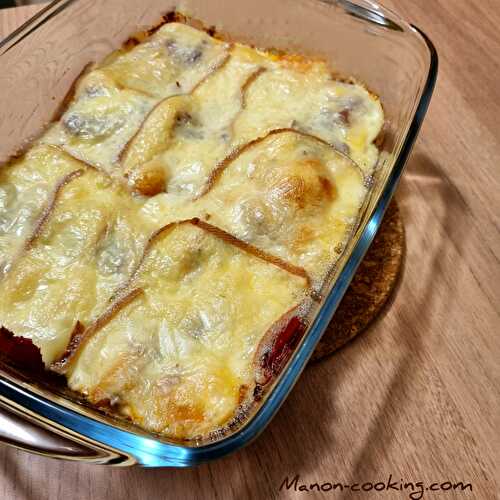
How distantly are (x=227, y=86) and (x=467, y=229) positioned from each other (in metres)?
0.70

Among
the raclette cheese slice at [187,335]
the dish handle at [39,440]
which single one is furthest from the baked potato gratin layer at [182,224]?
the dish handle at [39,440]

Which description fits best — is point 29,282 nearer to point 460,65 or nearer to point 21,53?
point 21,53

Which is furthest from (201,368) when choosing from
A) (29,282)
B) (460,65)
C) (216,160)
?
(460,65)

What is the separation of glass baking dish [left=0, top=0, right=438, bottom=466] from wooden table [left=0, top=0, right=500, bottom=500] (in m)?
0.18

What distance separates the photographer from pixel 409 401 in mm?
1046

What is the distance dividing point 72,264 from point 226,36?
904 millimetres

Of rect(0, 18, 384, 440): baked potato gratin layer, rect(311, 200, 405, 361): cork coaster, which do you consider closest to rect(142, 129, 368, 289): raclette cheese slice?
rect(0, 18, 384, 440): baked potato gratin layer

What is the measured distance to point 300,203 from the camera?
110cm

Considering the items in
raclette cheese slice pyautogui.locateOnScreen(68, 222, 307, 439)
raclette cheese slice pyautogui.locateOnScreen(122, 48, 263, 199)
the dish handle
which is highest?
raclette cheese slice pyautogui.locateOnScreen(122, 48, 263, 199)

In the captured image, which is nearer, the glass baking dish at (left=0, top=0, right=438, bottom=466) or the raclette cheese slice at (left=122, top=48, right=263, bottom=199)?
the glass baking dish at (left=0, top=0, right=438, bottom=466)

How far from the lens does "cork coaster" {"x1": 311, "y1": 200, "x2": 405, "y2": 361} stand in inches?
44.1

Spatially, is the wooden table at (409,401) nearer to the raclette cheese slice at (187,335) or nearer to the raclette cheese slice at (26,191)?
the raclette cheese slice at (187,335)

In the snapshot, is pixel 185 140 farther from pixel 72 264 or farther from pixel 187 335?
pixel 187 335

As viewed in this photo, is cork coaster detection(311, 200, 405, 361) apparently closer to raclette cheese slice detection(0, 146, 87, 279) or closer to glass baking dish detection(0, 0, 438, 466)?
glass baking dish detection(0, 0, 438, 466)
